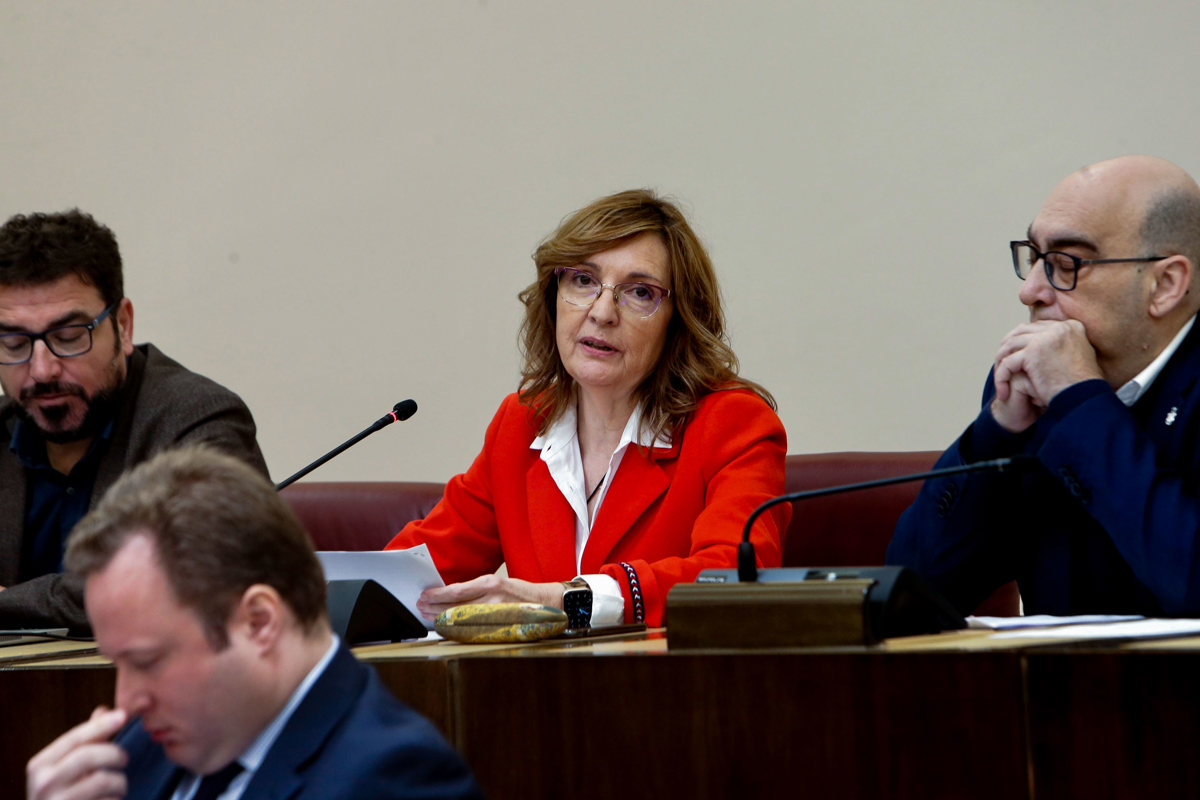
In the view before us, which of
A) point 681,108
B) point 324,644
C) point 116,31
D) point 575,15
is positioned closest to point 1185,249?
point 324,644

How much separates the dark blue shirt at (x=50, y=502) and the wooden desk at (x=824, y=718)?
1.39m

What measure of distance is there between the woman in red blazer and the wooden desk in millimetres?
960

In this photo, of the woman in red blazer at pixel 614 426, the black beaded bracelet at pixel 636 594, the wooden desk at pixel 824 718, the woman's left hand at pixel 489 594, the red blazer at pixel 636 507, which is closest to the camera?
the wooden desk at pixel 824 718

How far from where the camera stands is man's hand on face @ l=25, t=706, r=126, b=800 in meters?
1.08

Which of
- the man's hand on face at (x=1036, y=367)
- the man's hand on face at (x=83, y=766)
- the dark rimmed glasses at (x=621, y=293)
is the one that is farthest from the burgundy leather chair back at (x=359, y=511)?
the man's hand on face at (x=83, y=766)

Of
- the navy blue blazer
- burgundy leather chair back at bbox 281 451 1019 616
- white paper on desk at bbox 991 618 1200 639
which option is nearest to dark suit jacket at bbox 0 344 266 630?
burgundy leather chair back at bbox 281 451 1019 616

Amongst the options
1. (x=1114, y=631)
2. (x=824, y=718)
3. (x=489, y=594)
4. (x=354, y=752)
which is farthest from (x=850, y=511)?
(x=354, y=752)

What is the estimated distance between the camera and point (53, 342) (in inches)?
105

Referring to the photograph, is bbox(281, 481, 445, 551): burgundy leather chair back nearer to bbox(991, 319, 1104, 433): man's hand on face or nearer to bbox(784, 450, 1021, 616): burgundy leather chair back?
bbox(784, 450, 1021, 616): burgundy leather chair back

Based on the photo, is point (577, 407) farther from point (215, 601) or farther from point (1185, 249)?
point (215, 601)

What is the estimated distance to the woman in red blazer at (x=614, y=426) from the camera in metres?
2.53

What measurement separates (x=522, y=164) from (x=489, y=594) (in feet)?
7.65

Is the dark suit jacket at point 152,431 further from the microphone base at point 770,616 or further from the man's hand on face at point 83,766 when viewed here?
the man's hand on face at point 83,766

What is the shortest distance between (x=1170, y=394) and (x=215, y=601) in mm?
1515
